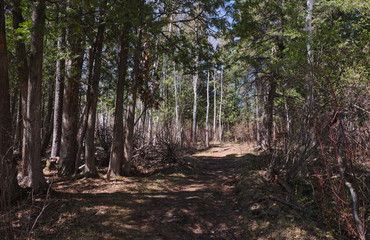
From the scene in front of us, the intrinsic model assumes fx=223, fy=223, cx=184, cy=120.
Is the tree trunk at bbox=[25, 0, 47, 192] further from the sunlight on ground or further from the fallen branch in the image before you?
the sunlight on ground

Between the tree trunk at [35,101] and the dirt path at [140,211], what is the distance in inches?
30.8

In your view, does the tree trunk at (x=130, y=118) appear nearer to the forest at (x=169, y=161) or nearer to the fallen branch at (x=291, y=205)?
the forest at (x=169, y=161)

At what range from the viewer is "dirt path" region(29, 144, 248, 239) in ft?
12.3

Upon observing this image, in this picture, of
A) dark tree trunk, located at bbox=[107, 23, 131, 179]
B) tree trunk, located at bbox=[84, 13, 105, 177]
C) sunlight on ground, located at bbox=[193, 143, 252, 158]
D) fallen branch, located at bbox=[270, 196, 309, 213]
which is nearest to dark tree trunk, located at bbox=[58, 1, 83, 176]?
tree trunk, located at bbox=[84, 13, 105, 177]

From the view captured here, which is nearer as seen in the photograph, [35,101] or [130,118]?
[35,101]

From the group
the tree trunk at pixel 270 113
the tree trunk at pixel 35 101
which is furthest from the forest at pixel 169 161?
the tree trunk at pixel 270 113

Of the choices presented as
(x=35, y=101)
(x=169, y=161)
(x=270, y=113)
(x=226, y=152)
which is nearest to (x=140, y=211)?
(x=35, y=101)

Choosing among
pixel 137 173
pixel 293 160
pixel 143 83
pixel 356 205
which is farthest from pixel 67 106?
pixel 356 205

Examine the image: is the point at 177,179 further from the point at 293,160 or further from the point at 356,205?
the point at 356,205

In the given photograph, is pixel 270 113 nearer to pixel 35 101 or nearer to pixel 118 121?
pixel 118 121

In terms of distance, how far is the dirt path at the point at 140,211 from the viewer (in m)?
3.73

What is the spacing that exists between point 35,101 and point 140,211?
3227mm

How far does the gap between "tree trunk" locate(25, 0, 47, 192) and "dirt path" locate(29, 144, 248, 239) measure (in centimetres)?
78

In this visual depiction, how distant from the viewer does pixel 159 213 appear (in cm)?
454
